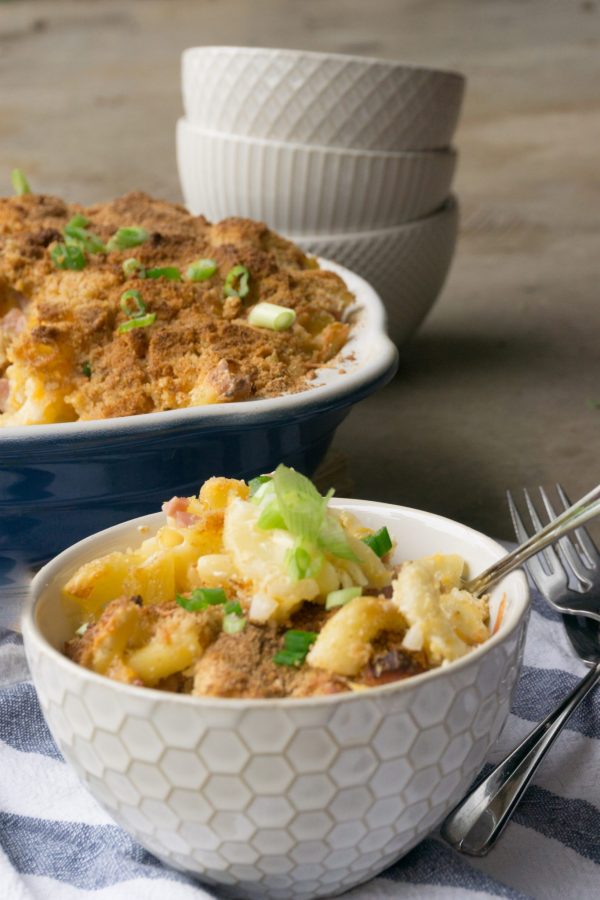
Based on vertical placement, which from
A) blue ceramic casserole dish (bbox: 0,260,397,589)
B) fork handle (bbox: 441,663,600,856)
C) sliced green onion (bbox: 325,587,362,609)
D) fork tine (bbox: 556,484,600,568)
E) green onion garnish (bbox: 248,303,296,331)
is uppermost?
sliced green onion (bbox: 325,587,362,609)

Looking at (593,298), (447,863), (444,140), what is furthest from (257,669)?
(593,298)

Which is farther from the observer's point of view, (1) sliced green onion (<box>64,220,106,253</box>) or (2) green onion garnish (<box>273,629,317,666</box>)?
(1) sliced green onion (<box>64,220,106,253</box>)

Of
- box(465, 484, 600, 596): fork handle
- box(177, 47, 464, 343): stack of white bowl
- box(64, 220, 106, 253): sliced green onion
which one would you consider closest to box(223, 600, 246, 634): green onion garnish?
box(465, 484, 600, 596): fork handle

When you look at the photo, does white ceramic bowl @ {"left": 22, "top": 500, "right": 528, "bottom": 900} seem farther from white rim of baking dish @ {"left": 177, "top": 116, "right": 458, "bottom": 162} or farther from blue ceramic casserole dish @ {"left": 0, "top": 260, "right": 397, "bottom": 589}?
white rim of baking dish @ {"left": 177, "top": 116, "right": 458, "bottom": 162}

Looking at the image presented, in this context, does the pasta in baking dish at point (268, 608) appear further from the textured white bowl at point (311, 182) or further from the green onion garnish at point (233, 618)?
the textured white bowl at point (311, 182)

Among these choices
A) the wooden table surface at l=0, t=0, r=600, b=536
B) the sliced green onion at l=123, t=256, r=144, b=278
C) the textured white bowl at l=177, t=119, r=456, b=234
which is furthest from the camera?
the textured white bowl at l=177, t=119, r=456, b=234

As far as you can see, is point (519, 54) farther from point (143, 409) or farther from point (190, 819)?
point (190, 819)

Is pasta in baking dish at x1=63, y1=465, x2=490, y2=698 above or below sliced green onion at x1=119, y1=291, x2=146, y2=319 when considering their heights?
above
